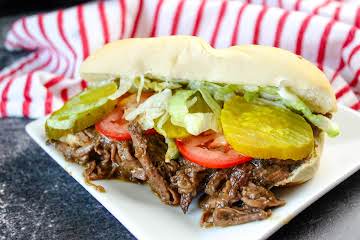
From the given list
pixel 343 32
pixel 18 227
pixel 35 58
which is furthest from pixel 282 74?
pixel 35 58

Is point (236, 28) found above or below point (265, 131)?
below

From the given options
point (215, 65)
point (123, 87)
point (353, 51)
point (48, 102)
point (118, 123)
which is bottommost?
point (48, 102)

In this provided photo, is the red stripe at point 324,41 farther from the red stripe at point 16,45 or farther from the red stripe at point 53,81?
the red stripe at point 16,45

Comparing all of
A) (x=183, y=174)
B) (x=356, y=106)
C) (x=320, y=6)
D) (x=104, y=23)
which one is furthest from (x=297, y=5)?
(x=183, y=174)

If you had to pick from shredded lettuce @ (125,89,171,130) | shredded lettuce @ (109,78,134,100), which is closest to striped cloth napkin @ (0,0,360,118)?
shredded lettuce @ (109,78,134,100)

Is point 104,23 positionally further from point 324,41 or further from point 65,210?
point 65,210

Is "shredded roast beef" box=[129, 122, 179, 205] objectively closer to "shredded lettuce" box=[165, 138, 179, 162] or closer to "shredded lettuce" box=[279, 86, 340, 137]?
"shredded lettuce" box=[165, 138, 179, 162]

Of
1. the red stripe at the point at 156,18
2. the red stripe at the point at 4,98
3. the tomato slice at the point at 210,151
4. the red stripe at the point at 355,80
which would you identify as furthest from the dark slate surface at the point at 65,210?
the red stripe at the point at 156,18
